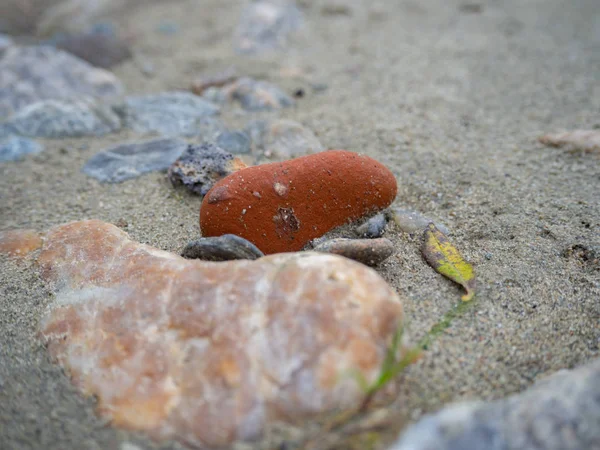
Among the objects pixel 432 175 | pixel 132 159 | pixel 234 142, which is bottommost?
pixel 132 159

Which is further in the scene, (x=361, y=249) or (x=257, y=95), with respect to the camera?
Answer: (x=257, y=95)

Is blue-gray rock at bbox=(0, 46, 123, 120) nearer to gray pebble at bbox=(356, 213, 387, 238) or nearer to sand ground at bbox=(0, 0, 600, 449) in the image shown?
sand ground at bbox=(0, 0, 600, 449)

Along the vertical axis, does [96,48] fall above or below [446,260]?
below

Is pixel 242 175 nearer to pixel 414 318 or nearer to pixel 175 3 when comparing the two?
pixel 414 318

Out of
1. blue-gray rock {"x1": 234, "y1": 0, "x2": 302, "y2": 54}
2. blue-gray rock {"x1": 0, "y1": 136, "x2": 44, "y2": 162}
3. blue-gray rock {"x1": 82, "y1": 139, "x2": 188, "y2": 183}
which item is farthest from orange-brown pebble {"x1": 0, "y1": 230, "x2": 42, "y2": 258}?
blue-gray rock {"x1": 234, "y1": 0, "x2": 302, "y2": 54}

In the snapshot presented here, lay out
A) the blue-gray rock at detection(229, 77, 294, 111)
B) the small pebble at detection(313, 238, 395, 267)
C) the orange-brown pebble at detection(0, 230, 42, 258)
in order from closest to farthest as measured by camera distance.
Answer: the small pebble at detection(313, 238, 395, 267)
the orange-brown pebble at detection(0, 230, 42, 258)
the blue-gray rock at detection(229, 77, 294, 111)

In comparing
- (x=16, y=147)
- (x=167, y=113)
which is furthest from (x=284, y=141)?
(x=16, y=147)

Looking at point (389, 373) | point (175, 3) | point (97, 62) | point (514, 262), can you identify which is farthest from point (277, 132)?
point (175, 3)

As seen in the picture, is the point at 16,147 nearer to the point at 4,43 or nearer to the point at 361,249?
the point at 4,43
